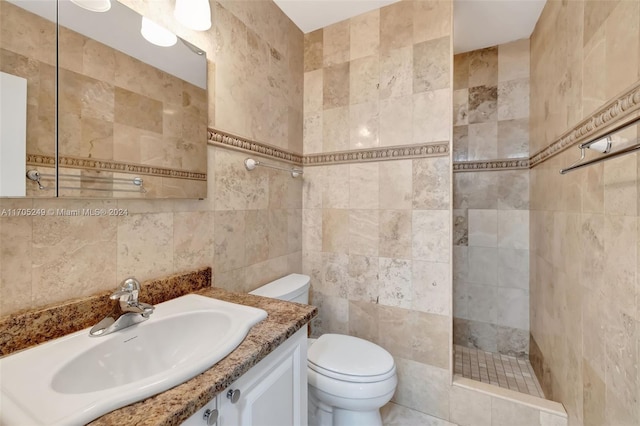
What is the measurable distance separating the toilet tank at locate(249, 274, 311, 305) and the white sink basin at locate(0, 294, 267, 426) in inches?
17.0

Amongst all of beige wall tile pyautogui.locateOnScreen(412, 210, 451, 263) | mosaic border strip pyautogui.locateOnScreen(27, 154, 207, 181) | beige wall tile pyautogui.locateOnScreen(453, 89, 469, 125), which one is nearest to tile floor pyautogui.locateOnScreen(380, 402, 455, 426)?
beige wall tile pyautogui.locateOnScreen(412, 210, 451, 263)

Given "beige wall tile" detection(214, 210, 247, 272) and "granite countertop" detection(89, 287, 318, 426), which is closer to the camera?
"granite countertop" detection(89, 287, 318, 426)

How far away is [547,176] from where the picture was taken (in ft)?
5.40

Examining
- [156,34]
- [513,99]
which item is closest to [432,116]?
[513,99]

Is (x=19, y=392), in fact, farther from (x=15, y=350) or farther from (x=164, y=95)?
(x=164, y=95)

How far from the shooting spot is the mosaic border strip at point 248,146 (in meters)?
1.32

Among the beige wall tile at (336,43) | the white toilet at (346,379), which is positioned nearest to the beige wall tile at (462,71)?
the beige wall tile at (336,43)

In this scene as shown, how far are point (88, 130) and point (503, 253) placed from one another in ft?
8.47

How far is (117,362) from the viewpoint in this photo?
79cm

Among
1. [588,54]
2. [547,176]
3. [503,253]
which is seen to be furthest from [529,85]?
[503,253]

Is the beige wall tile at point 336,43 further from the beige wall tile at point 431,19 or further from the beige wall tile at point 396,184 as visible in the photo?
the beige wall tile at point 396,184

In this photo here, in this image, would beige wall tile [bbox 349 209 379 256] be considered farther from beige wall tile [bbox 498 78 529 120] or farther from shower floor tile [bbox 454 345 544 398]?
beige wall tile [bbox 498 78 529 120]

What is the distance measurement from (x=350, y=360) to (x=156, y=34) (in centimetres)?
166

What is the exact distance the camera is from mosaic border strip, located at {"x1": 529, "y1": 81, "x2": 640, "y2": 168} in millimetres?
835
